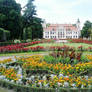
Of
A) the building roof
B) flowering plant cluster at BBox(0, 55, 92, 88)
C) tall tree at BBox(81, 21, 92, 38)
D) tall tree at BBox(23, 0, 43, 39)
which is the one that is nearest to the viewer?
flowering plant cluster at BBox(0, 55, 92, 88)

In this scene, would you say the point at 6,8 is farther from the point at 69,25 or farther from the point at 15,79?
the point at 69,25

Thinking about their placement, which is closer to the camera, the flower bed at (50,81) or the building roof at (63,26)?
the flower bed at (50,81)

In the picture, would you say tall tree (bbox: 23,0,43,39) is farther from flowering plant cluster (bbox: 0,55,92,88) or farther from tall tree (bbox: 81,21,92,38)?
flowering plant cluster (bbox: 0,55,92,88)

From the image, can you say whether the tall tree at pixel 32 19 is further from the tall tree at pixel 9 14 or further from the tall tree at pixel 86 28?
the tall tree at pixel 86 28

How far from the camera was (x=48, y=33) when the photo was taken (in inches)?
2665

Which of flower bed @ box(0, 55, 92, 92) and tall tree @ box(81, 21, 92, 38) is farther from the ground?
tall tree @ box(81, 21, 92, 38)

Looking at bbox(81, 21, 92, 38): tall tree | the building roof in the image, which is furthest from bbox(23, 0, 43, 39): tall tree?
bbox(81, 21, 92, 38): tall tree

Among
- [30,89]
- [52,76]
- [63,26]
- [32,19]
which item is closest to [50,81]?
[52,76]

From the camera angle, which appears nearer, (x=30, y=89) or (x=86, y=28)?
(x=30, y=89)

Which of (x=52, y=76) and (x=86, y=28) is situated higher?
(x=86, y=28)

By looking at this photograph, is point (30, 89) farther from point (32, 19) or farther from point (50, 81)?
point (32, 19)

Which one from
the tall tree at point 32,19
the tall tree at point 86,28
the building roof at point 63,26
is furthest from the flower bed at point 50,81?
the building roof at point 63,26

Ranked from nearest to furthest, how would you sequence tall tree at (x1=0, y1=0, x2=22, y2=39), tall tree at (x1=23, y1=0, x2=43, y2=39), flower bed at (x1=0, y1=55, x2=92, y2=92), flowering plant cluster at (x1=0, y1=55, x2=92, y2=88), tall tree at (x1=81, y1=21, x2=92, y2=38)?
flower bed at (x1=0, y1=55, x2=92, y2=92)
flowering plant cluster at (x1=0, y1=55, x2=92, y2=88)
tall tree at (x1=0, y1=0, x2=22, y2=39)
tall tree at (x1=23, y1=0, x2=43, y2=39)
tall tree at (x1=81, y1=21, x2=92, y2=38)

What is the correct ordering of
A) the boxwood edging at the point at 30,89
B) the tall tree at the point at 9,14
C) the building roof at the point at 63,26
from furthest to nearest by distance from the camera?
the building roof at the point at 63,26, the tall tree at the point at 9,14, the boxwood edging at the point at 30,89
